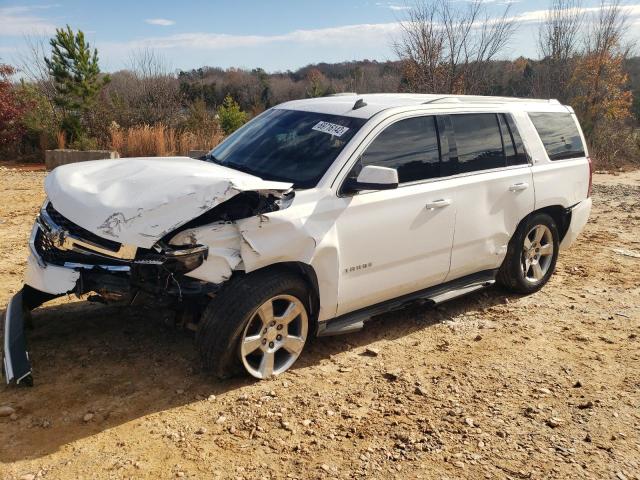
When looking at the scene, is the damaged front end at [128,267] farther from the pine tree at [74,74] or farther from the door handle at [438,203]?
the pine tree at [74,74]

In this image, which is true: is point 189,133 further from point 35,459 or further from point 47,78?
point 35,459

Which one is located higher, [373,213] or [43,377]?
[373,213]

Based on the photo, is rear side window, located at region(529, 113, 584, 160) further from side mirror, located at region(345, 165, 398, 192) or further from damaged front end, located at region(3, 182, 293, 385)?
damaged front end, located at region(3, 182, 293, 385)

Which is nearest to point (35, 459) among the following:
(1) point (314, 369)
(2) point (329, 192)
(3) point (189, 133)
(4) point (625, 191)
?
(1) point (314, 369)

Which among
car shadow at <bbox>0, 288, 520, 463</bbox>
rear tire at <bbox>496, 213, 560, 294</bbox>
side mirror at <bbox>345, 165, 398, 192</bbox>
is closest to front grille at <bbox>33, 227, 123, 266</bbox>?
car shadow at <bbox>0, 288, 520, 463</bbox>

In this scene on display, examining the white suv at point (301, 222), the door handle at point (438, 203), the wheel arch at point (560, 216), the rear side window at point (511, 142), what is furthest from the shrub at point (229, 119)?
the door handle at point (438, 203)

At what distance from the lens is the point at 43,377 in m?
3.67

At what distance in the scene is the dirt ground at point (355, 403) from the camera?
2969 mm

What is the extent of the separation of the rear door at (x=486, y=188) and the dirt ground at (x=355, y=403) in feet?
2.16

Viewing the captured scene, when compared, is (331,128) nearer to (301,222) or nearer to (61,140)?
(301,222)

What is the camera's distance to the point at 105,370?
3.80 metres

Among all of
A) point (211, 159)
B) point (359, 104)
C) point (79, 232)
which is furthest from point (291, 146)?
point (79, 232)

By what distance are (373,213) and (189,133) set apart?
1346 cm

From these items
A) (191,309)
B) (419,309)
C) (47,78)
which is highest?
(47,78)
